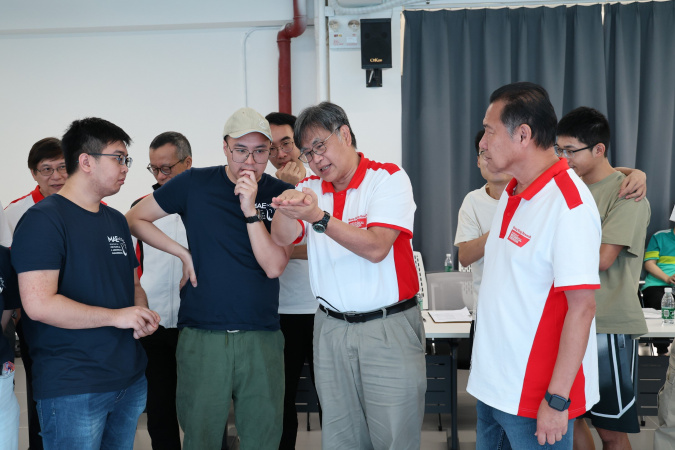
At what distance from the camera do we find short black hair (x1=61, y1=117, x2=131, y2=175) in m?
1.91

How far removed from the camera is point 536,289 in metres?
1.54

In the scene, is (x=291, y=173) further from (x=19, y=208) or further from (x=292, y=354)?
(x=19, y=208)

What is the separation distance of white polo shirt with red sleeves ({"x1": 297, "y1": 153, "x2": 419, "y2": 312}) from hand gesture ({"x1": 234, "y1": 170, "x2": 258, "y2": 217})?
0.84 feet

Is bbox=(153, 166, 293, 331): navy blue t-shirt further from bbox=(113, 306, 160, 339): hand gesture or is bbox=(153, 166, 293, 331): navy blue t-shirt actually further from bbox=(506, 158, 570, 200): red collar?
bbox=(506, 158, 570, 200): red collar

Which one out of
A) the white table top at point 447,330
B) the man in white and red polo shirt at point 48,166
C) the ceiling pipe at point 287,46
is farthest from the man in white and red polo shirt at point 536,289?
the ceiling pipe at point 287,46

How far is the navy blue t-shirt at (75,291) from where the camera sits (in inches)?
67.9

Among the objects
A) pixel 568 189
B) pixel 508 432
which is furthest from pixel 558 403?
pixel 568 189

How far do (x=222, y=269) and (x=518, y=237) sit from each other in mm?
1169

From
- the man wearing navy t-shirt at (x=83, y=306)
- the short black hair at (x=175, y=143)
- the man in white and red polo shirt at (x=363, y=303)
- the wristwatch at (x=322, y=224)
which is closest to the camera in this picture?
the man wearing navy t-shirt at (x=83, y=306)

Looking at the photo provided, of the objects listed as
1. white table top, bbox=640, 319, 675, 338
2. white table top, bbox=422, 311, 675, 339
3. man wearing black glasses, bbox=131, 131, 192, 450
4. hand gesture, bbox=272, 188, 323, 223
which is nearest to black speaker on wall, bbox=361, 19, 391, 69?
man wearing black glasses, bbox=131, 131, 192, 450

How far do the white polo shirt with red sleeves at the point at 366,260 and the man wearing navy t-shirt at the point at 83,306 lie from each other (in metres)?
0.63

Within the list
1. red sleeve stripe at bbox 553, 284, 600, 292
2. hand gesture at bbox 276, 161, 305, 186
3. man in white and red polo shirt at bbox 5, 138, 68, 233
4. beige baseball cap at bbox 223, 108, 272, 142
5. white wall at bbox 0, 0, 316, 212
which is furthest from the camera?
white wall at bbox 0, 0, 316, 212

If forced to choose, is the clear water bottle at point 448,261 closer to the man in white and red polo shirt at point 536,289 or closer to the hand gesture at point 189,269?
the hand gesture at point 189,269

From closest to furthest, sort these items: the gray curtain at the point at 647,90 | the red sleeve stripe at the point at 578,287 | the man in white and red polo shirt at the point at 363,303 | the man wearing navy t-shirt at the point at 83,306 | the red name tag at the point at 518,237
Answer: the red sleeve stripe at the point at 578,287 → the red name tag at the point at 518,237 → the man wearing navy t-shirt at the point at 83,306 → the man in white and red polo shirt at the point at 363,303 → the gray curtain at the point at 647,90
